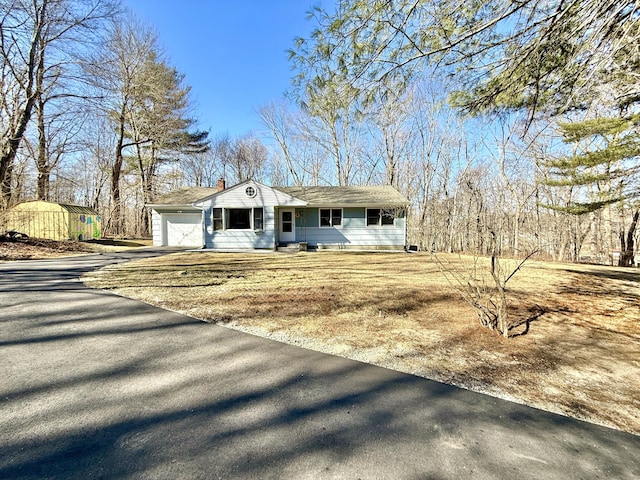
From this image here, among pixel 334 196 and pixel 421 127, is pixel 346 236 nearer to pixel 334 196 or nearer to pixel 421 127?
pixel 334 196

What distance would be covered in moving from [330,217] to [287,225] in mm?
2407

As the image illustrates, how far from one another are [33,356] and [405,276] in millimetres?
7455

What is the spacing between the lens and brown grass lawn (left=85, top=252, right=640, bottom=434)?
8.61 ft

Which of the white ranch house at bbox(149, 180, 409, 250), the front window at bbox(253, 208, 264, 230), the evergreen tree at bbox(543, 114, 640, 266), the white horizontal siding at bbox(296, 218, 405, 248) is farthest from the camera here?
the white horizontal siding at bbox(296, 218, 405, 248)

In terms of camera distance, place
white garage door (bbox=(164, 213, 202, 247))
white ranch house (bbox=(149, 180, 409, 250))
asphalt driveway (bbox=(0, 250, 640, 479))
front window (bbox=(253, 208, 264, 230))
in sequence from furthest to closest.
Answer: white garage door (bbox=(164, 213, 202, 247)) → front window (bbox=(253, 208, 264, 230)) → white ranch house (bbox=(149, 180, 409, 250)) → asphalt driveway (bbox=(0, 250, 640, 479))

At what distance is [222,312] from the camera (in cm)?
453

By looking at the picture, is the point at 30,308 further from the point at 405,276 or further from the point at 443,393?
the point at 405,276

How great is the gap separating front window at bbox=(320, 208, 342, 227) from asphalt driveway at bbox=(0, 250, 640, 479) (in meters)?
12.5

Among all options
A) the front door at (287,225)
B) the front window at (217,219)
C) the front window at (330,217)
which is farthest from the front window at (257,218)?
the front window at (330,217)

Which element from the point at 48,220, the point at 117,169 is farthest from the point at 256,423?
the point at 117,169

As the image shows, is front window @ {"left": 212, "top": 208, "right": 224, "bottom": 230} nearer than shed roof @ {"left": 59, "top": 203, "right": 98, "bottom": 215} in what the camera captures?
Yes

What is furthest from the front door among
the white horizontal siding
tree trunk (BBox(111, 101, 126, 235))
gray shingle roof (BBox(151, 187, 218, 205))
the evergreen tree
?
tree trunk (BBox(111, 101, 126, 235))

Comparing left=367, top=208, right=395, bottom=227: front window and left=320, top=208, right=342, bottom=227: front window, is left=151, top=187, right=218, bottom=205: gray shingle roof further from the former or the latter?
left=367, top=208, right=395, bottom=227: front window

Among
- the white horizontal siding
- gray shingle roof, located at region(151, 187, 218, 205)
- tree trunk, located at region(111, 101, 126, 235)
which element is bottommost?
the white horizontal siding
